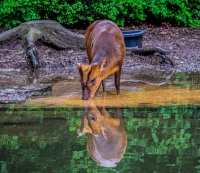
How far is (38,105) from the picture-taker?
10.1 m

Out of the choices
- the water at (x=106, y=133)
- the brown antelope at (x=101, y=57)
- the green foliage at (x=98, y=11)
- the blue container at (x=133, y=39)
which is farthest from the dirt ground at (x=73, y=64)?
the water at (x=106, y=133)

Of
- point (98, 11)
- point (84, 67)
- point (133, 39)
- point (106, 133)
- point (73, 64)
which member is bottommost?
point (73, 64)

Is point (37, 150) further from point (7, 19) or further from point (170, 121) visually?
point (7, 19)

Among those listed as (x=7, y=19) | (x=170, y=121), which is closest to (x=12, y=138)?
(x=170, y=121)

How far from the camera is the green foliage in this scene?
1645 centimetres

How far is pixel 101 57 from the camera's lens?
1082cm

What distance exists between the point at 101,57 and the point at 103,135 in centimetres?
244

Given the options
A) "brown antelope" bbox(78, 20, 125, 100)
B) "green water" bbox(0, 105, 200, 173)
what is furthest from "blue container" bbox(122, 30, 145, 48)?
"green water" bbox(0, 105, 200, 173)

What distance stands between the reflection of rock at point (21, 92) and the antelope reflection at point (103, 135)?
3.81 ft

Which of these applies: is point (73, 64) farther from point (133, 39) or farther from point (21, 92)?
point (21, 92)

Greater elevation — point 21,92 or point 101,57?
point 101,57

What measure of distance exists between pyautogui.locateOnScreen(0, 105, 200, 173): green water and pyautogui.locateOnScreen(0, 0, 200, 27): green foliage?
6.93 m

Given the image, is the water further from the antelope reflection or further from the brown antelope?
the brown antelope

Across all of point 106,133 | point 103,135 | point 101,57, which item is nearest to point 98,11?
point 101,57
